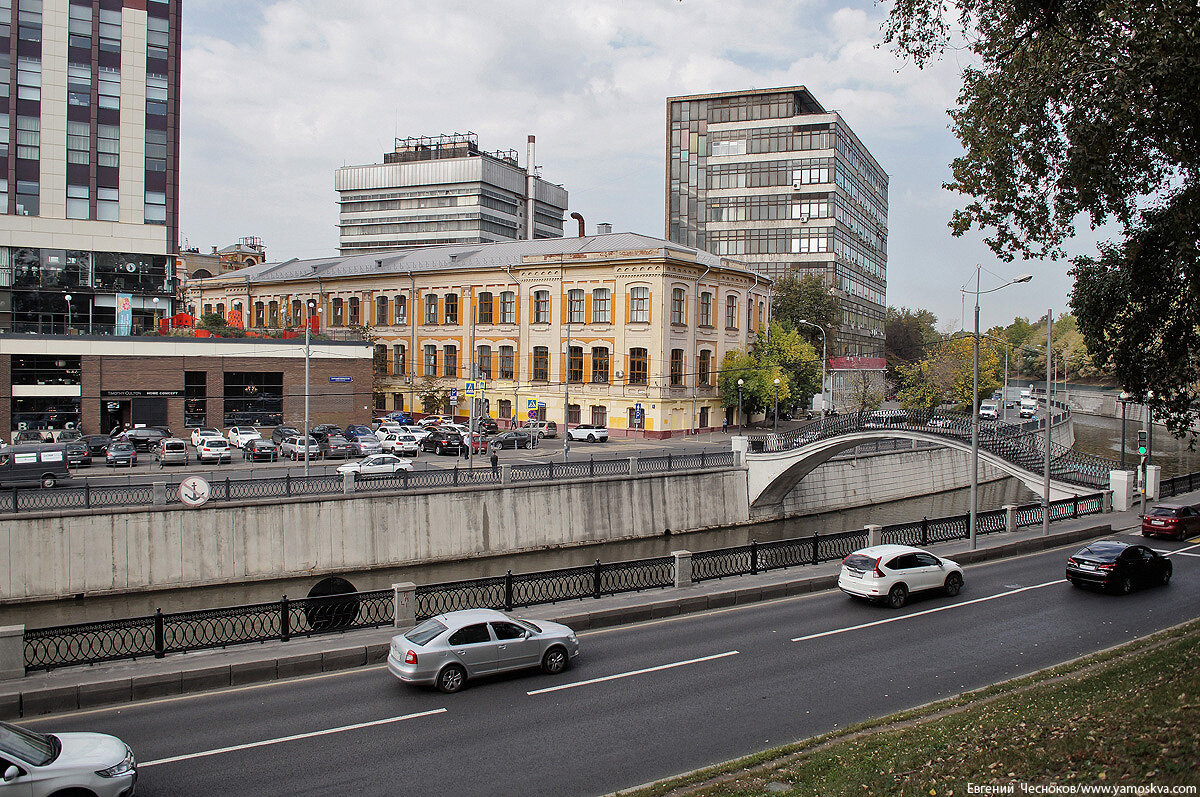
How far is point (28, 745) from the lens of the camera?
968 centimetres

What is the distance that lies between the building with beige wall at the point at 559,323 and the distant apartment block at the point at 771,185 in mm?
21401

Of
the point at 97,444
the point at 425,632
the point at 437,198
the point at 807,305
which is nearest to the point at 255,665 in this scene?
the point at 425,632

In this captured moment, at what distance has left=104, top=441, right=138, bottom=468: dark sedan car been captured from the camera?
39.8 m

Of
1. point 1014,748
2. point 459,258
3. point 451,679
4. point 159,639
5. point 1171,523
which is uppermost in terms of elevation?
point 459,258

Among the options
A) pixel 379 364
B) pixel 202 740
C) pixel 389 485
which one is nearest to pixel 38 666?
pixel 202 740

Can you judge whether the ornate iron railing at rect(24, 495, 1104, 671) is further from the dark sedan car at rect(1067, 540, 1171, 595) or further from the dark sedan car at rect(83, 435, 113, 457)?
the dark sedan car at rect(83, 435, 113, 457)

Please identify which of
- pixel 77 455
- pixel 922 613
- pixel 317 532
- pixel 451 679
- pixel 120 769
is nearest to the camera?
pixel 120 769

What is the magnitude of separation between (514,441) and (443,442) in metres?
4.59

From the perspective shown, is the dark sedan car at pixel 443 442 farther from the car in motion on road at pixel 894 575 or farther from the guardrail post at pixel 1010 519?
the car in motion on road at pixel 894 575

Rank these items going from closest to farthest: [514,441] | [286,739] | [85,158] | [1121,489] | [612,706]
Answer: [286,739] < [612,706] < [1121,489] < [514,441] < [85,158]

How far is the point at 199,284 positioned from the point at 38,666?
86.1m

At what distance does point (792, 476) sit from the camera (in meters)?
42.3

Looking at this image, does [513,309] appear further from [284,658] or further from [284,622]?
[284,658]

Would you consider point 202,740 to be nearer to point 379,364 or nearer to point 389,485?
point 389,485
